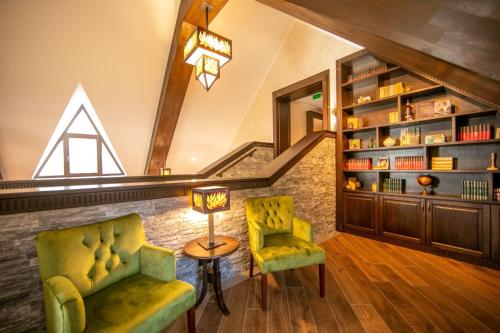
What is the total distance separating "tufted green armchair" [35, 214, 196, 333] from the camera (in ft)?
3.35

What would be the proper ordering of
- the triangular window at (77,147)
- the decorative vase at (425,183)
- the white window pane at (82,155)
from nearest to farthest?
1. the decorative vase at (425,183)
2. the triangular window at (77,147)
3. the white window pane at (82,155)

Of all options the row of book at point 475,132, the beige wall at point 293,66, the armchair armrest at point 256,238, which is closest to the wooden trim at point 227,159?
the beige wall at point 293,66

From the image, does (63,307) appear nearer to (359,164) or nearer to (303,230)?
(303,230)

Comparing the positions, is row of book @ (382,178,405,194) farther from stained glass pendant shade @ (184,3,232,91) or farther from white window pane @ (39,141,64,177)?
white window pane @ (39,141,64,177)

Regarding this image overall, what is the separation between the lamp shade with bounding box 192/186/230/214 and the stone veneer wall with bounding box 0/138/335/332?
22cm

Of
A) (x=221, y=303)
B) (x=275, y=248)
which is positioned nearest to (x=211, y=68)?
(x=275, y=248)

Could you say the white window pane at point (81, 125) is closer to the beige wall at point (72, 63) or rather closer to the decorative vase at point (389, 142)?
the beige wall at point (72, 63)

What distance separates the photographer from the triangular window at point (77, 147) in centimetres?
424

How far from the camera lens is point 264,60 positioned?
520cm

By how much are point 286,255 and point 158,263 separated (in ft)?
3.50

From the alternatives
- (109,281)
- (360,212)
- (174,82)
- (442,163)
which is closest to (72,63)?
(174,82)

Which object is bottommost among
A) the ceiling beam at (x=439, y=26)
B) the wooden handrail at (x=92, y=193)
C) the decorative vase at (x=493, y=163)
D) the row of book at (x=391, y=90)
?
the wooden handrail at (x=92, y=193)

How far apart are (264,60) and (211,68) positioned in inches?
121

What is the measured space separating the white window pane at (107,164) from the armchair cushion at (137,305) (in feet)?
14.8
